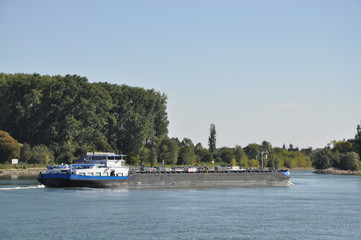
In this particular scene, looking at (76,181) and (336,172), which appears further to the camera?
(336,172)

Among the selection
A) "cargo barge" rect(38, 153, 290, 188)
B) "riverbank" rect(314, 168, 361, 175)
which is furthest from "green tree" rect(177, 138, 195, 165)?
"cargo barge" rect(38, 153, 290, 188)

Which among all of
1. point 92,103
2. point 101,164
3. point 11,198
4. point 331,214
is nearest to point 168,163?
point 92,103

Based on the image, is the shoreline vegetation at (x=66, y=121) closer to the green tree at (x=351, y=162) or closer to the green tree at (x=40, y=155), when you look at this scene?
the green tree at (x=40, y=155)

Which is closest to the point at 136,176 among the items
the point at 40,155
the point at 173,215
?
the point at 173,215

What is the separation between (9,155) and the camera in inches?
5591

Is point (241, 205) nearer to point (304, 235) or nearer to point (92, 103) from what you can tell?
point (304, 235)

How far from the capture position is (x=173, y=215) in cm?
5803

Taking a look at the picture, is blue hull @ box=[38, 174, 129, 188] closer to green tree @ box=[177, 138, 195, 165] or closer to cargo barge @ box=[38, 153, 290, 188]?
cargo barge @ box=[38, 153, 290, 188]

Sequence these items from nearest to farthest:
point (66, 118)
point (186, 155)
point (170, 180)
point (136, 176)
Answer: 1. point (136, 176)
2. point (170, 180)
3. point (66, 118)
4. point (186, 155)

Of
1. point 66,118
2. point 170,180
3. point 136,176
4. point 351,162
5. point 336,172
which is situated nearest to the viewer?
point 136,176

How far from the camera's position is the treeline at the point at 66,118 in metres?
148

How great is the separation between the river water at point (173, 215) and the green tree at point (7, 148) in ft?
195

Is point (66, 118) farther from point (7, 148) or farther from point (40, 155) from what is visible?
point (7, 148)

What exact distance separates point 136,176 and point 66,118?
5813cm
